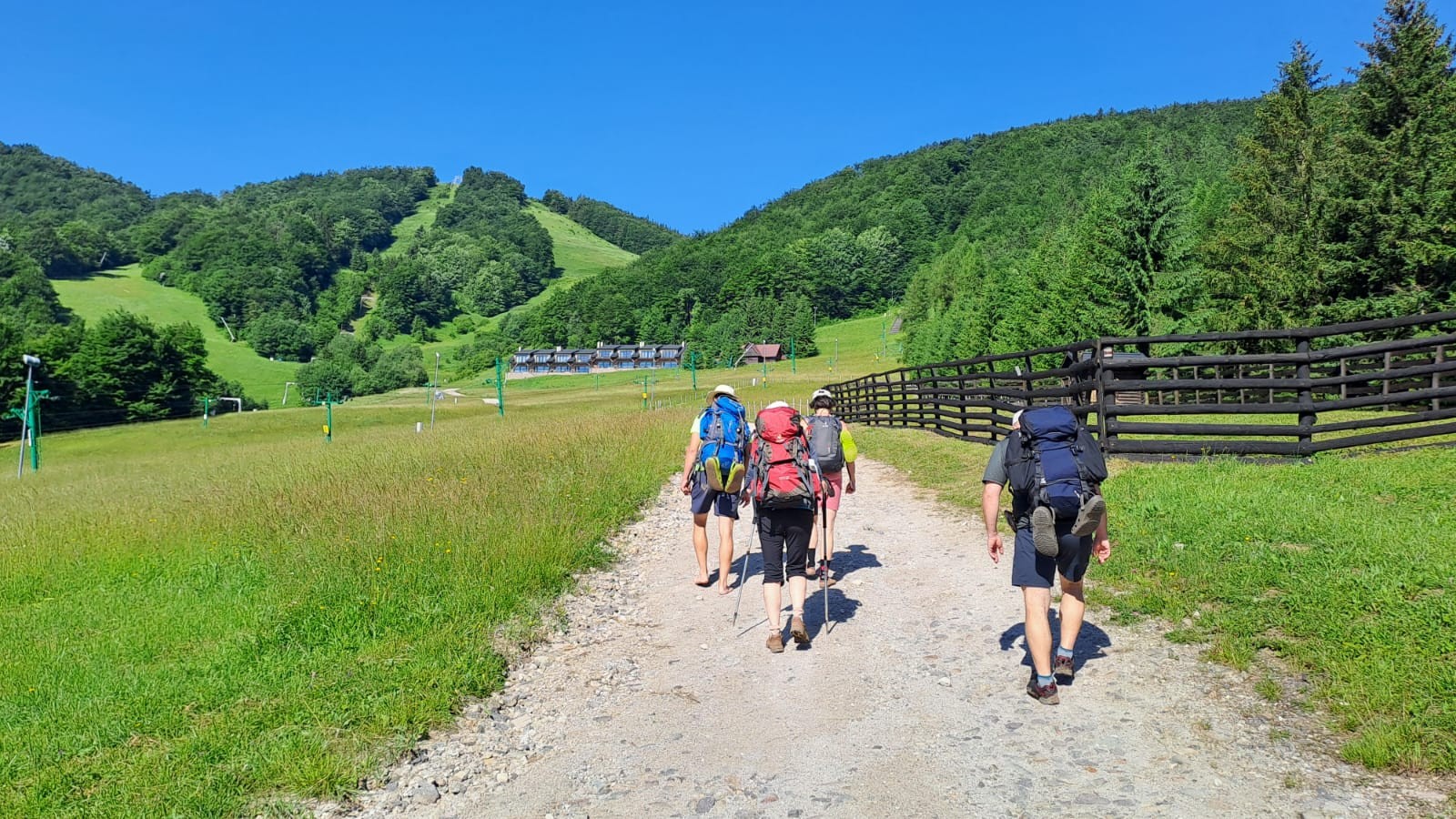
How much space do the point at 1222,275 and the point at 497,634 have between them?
3742 centimetres

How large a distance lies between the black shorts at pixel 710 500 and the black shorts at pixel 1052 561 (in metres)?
3.25

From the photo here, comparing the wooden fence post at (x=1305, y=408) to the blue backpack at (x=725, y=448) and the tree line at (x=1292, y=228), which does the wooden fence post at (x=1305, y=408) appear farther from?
the tree line at (x=1292, y=228)

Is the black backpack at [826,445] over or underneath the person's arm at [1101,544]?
over

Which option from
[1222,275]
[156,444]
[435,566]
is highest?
[1222,275]

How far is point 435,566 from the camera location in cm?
811

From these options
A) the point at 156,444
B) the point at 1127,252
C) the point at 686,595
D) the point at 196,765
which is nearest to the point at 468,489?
the point at 686,595

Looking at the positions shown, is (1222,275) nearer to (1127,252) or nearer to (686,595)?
(1127,252)

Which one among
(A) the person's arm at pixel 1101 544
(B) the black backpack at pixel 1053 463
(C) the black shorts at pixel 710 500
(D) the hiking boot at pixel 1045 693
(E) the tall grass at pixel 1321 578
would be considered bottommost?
(D) the hiking boot at pixel 1045 693

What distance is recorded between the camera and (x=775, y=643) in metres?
6.34

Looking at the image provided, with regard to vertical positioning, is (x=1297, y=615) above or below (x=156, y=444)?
above

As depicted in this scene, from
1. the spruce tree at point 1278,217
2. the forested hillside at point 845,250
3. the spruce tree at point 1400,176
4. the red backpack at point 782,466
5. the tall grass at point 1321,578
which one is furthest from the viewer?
the forested hillside at point 845,250

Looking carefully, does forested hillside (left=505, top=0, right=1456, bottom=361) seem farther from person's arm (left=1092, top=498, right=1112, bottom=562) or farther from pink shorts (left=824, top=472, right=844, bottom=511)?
person's arm (left=1092, top=498, right=1112, bottom=562)

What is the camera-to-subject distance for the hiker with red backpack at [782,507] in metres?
6.44

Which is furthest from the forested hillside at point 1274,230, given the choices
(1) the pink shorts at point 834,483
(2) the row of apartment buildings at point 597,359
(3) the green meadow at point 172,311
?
(3) the green meadow at point 172,311
